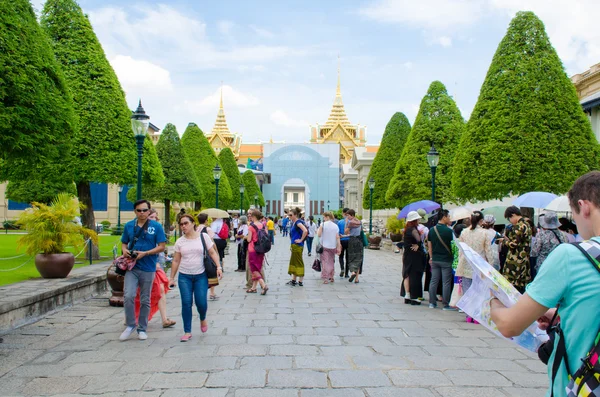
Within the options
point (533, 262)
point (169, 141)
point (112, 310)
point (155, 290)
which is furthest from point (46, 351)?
point (169, 141)

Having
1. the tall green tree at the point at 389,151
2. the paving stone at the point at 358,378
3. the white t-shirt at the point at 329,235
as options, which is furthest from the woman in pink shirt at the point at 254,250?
the tall green tree at the point at 389,151

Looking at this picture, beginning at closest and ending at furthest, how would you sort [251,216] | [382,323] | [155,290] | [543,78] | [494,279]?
[494,279] → [155,290] → [382,323] → [251,216] → [543,78]

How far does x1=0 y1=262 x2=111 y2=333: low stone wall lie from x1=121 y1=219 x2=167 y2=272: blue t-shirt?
6.27 feet

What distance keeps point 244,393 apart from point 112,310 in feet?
17.6

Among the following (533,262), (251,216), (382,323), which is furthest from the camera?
(251,216)

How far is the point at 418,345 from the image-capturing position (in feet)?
22.0

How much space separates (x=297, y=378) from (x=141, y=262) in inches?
114

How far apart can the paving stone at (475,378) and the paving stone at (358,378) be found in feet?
2.20

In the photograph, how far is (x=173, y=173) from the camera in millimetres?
28969

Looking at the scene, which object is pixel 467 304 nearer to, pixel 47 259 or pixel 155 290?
pixel 155 290

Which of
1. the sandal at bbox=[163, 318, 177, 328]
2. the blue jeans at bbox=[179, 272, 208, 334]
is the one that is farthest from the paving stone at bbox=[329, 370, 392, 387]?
the sandal at bbox=[163, 318, 177, 328]

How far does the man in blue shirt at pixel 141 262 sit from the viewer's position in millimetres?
7016

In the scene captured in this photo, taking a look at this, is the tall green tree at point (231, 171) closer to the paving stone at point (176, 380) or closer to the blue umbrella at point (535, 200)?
the blue umbrella at point (535, 200)

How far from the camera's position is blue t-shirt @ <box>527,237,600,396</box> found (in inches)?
82.6
